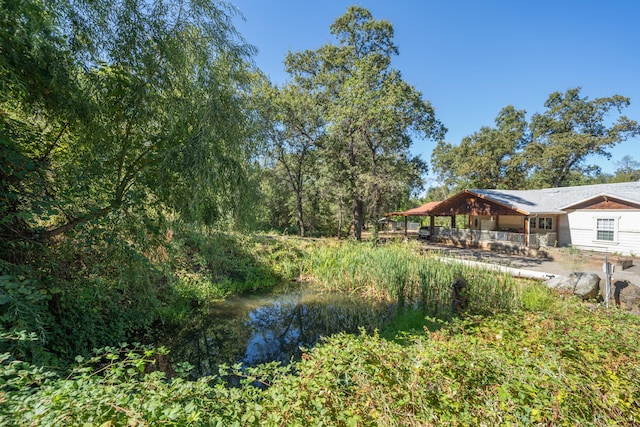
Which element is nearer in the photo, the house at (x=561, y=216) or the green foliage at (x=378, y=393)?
the green foliage at (x=378, y=393)

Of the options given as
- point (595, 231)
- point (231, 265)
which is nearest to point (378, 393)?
point (231, 265)

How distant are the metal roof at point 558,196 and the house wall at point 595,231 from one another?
28.7 inches

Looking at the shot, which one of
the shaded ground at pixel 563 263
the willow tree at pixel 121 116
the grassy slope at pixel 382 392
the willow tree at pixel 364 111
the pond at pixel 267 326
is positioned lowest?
the pond at pixel 267 326

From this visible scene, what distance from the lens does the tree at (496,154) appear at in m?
24.4

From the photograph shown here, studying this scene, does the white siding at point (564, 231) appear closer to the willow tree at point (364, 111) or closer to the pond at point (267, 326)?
the willow tree at point (364, 111)

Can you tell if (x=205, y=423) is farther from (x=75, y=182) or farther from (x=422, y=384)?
(x=75, y=182)

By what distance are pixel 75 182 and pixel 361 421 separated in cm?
439

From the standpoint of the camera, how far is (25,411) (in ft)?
4.85

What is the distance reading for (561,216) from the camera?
15.2 meters

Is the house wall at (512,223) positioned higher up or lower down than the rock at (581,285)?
higher up

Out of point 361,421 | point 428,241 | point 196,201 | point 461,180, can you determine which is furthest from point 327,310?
point 461,180

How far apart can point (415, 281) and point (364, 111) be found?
9.01 m


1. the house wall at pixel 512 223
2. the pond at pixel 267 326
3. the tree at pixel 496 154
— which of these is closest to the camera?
the pond at pixel 267 326

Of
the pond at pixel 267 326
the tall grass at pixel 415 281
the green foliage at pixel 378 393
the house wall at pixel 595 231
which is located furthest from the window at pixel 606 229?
the green foliage at pixel 378 393
